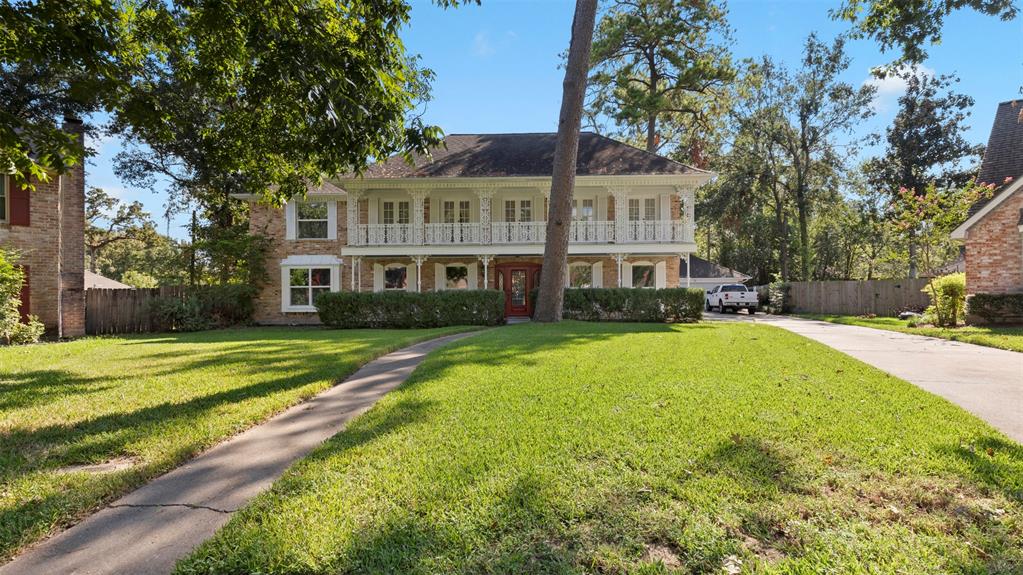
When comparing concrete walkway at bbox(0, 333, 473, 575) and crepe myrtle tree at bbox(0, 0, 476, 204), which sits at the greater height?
crepe myrtle tree at bbox(0, 0, 476, 204)

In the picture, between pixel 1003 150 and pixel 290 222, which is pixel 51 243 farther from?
pixel 1003 150

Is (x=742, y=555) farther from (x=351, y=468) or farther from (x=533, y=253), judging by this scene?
(x=533, y=253)

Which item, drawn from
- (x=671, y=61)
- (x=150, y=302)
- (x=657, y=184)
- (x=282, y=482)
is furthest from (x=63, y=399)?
(x=671, y=61)

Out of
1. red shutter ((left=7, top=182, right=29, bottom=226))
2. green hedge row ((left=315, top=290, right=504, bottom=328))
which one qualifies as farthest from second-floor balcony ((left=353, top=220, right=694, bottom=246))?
red shutter ((left=7, top=182, right=29, bottom=226))

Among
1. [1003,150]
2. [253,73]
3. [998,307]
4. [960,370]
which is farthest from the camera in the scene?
[1003,150]

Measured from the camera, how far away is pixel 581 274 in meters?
21.0

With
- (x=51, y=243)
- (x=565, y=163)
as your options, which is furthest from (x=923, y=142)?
(x=51, y=243)

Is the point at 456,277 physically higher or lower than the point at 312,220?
lower

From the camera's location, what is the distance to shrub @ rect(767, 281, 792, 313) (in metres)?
27.2

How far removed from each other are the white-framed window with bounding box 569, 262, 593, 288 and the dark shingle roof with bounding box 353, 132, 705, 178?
3931mm

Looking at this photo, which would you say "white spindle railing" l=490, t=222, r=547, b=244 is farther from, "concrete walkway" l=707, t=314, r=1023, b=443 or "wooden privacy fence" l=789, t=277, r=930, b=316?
"wooden privacy fence" l=789, t=277, r=930, b=316

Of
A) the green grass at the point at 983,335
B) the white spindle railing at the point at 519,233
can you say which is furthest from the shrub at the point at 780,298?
the white spindle railing at the point at 519,233

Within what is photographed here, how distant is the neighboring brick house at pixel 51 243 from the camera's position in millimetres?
14461

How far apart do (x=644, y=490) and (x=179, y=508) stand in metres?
2.73
